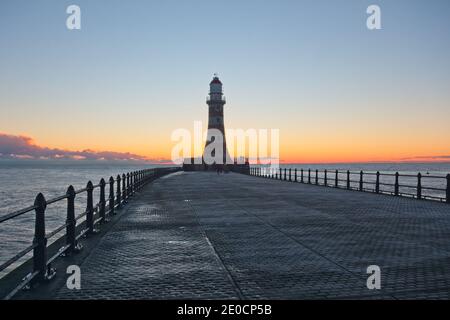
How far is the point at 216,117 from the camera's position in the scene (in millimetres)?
88188

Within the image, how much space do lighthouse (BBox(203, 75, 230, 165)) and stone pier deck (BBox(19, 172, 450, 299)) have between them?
74186mm

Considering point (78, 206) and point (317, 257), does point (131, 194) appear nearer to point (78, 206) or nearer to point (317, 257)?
point (317, 257)

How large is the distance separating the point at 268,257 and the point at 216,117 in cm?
8073

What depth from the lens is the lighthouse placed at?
288ft

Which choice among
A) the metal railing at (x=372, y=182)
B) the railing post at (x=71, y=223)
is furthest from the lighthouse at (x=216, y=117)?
the railing post at (x=71, y=223)

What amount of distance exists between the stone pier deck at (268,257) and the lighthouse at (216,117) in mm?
74186

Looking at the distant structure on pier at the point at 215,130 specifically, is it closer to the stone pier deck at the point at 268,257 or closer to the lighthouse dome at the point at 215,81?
the lighthouse dome at the point at 215,81

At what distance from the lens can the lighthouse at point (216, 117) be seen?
87688 mm

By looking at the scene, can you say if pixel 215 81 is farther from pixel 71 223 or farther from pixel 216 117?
pixel 71 223

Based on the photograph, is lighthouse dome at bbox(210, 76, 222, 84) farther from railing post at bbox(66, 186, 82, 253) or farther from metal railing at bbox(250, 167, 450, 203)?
railing post at bbox(66, 186, 82, 253)

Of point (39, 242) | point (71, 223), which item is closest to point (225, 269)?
point (39, 242)

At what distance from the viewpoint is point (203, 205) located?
58.4 ft
